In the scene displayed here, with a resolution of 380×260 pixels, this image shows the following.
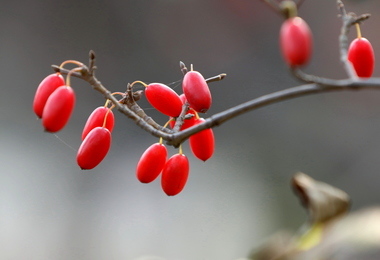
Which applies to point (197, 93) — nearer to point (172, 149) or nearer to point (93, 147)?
point (93, 147)

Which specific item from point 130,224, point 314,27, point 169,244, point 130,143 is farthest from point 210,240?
point 314,27

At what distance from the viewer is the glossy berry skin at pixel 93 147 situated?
0.46 meters

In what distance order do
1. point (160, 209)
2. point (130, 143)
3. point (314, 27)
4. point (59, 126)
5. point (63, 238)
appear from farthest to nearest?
1. point (314, 27)
2. point (130, 143)
3. point (160, 209)
4. point (63, 238)
5. point (59, 126)

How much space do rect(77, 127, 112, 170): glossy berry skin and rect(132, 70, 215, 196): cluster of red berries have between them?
0.05 m

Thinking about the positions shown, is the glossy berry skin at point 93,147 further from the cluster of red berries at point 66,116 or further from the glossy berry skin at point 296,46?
the glossy berry skin at point 296,46

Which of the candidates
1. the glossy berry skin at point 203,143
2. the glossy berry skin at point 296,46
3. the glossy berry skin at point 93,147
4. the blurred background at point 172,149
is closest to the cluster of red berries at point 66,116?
the glossy berry skin at point 93,147

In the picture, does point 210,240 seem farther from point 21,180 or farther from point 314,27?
point 314,27

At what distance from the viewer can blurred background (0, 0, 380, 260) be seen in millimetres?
1558

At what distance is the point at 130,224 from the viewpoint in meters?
1.57

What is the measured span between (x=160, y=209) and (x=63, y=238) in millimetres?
381

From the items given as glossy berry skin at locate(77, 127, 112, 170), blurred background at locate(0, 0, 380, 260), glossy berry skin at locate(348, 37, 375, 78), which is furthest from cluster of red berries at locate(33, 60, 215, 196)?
blurred background at locate(0, 0, 380, 260)

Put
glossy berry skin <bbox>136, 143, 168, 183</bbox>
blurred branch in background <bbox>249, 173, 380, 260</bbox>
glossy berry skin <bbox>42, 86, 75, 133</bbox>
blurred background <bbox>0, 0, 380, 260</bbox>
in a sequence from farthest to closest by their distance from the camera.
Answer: blurred background <bbox>0, 0, 380, 260</bbox> < glossy berry skin <bbox>136, 143, 168, 183</bbox> < glossy berry skin <bbox>42, 86, 75, 133</bbox> < blurred branch in background <bbox>249, 173, 380, 260</bbox>

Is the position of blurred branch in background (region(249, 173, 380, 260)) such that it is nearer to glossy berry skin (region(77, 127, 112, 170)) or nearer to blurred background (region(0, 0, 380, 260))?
glossy berry skin (region(77, 127, 112, 170))

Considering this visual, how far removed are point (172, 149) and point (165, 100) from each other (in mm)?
1128
